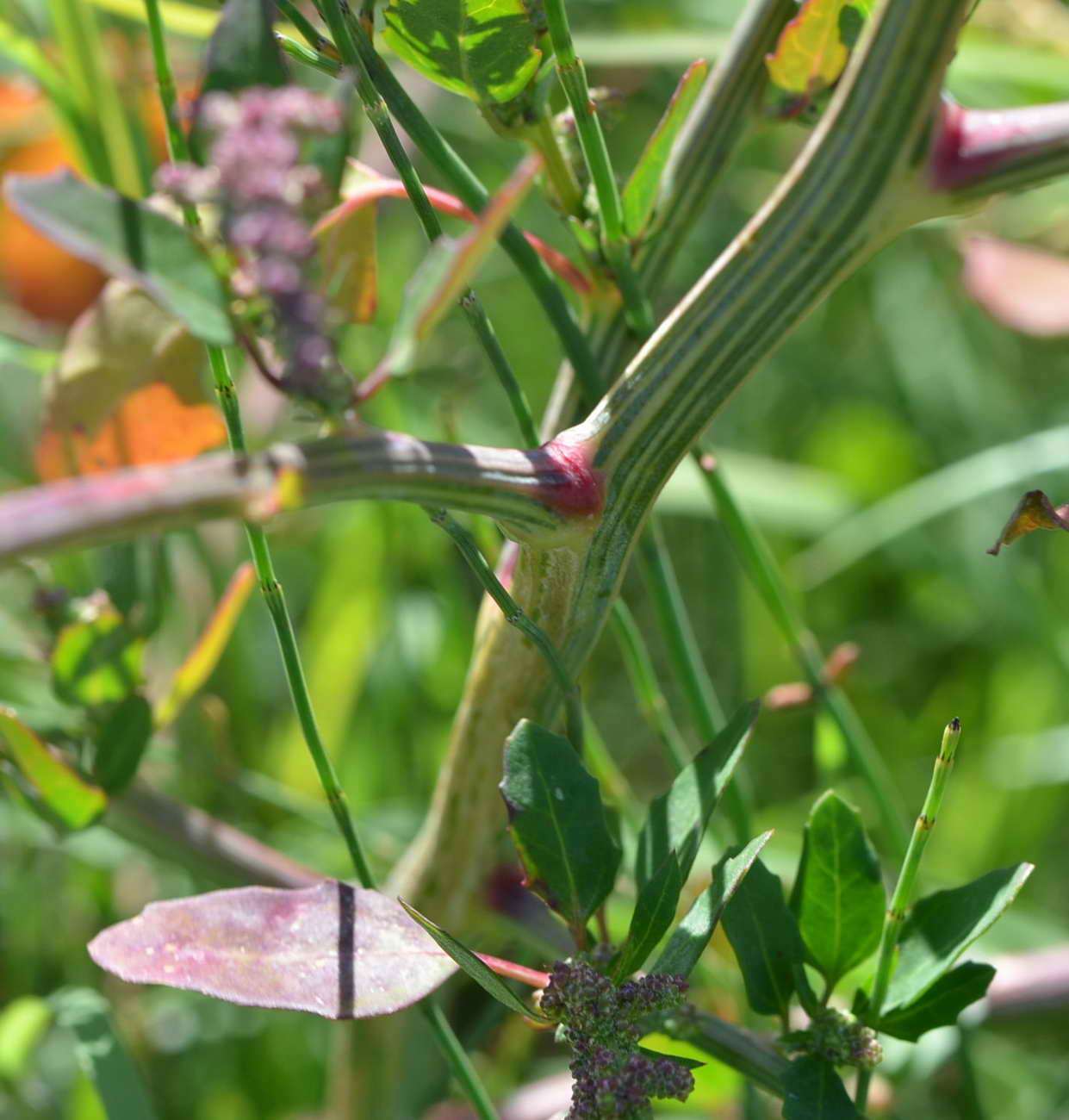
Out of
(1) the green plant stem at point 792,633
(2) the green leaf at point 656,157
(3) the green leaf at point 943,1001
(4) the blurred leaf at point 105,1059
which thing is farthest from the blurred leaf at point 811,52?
(4) the blurred leaf at point 105,1059

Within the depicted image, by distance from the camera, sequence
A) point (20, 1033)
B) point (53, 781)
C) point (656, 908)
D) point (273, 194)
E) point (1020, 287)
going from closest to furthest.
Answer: point (273, 194)
point (656, 908)
point (53, 781)
point (20, 1033)
point (1020, 287)

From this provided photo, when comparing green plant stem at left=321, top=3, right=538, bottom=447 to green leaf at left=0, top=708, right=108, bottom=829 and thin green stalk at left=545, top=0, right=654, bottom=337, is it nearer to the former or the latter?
thin green stalk at left=545, top=0, right=654, bottom=337

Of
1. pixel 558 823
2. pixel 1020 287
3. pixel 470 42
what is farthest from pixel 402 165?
pixel 1020 287

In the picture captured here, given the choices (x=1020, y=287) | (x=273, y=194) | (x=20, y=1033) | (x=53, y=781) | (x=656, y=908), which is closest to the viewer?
(x=273, y=194)

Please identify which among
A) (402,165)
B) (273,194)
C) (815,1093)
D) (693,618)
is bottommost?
(815,1093)

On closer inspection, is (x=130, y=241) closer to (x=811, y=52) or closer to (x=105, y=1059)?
(x=811, y=52)
